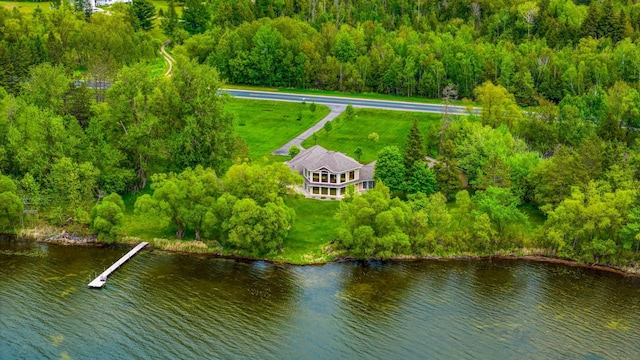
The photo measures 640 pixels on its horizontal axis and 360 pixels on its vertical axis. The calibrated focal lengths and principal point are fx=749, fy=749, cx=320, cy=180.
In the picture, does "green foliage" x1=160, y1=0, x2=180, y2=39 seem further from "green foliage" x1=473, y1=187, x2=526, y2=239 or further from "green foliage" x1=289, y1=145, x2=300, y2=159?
"green foliage" x1=473, y1=187, x2=526, y2=239

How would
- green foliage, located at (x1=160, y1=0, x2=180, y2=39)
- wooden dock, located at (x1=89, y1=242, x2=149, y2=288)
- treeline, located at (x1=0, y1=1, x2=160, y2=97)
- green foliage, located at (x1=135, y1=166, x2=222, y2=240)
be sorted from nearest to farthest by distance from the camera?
wooden dock, located at (x1=89, y1=242, x2=149, y2=288) < green foliage, located at (x1=135, y1=166, x2=222, y2=240) < treeline, located at (x1=0, y1=1, x2=160, y2=97) < green foliage, located at (x1=160, y1=0, x2=180, y2=39)

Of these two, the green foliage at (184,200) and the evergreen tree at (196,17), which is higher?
the evergreen tree at (196,17)

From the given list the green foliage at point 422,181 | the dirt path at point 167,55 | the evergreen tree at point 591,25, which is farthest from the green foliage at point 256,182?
the evergreen tree at point 591,25

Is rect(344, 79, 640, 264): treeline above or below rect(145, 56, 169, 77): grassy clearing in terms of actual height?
below

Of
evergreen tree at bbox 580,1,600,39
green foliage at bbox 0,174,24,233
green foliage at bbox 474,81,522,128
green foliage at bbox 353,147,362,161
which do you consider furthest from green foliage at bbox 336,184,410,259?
evergreen tree at bbox 580,1,600,39

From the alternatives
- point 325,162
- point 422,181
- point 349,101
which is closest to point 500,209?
point 422,181

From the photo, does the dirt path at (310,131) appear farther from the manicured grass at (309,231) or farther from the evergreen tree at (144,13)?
the evergreen tree at (144,13)
